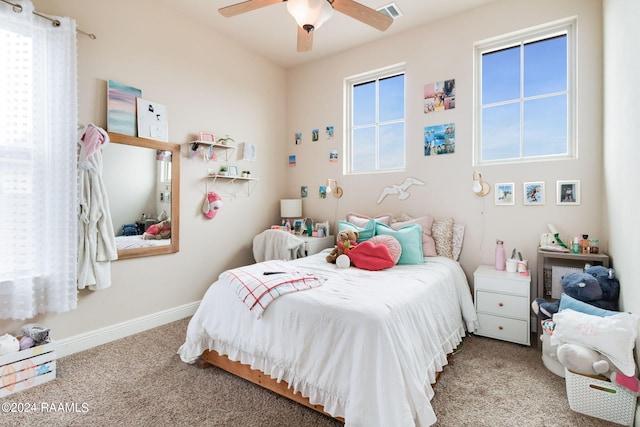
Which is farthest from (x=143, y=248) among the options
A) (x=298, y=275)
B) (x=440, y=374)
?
(x=440, y=374)

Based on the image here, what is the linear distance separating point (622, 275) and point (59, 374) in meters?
3.71

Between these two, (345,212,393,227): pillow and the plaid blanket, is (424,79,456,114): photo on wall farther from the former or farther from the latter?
the plaid blanket

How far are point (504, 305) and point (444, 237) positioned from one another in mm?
777

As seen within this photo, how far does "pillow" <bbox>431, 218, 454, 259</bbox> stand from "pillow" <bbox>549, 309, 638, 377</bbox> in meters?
1.24

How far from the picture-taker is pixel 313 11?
1804 mm

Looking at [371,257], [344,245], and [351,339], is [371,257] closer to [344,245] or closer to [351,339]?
[344,245]

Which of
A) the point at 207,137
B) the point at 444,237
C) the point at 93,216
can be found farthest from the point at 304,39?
the point at 444,237

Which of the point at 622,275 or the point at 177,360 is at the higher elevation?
the point at 622,275

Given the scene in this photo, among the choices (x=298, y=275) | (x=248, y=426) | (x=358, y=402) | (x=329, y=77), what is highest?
(x=329, y=77)

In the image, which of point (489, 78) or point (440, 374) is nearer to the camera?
point (440, 374)

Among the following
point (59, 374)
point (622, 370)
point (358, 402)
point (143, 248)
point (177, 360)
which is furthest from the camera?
point (143, 248)

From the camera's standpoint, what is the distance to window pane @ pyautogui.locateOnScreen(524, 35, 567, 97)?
109 inches

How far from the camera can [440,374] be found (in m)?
2.10

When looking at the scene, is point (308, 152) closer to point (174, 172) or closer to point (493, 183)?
point (174, 172)
